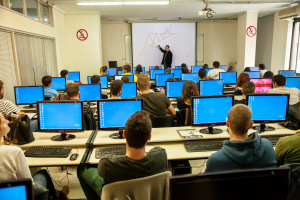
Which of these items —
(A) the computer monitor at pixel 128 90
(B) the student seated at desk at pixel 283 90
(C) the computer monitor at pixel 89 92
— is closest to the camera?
(B) the student seated at desk at pixel 283 90

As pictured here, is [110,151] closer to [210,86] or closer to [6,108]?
[6,108]

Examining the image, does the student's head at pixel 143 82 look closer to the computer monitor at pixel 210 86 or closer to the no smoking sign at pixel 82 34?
the computer monitor at pixel 210 86

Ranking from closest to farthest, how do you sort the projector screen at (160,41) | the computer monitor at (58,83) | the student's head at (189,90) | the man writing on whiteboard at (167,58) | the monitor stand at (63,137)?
the monitor stand at (63,137)
the student's head at (189,90)
the computer monitor at (58,83)
the projector screen at (160,41)
the man writing on whiteboard at (167,58)

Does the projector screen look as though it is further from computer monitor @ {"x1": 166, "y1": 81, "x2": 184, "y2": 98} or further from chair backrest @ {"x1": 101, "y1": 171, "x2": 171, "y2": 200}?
Result: chair backrest @ {"x1": 101, "y1": 171, "x2": 171, "y2": 200}

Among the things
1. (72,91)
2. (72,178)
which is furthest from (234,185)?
Result: (72,178)

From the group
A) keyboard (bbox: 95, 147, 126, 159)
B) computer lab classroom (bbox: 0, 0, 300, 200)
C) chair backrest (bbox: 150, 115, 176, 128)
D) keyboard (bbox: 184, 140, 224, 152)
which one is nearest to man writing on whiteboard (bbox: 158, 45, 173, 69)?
computer lab classroom (bbox: 0, 0, 300, 200)

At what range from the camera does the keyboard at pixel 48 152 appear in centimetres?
233

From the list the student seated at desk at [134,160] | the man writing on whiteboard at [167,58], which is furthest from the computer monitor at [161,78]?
the man writing on whiteboard at [167,58]

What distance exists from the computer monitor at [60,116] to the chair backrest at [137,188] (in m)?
1.38

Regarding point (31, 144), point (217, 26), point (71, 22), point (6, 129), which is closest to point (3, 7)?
point (31, 144)

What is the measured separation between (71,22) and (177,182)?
355 inches

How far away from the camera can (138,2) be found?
693 cm

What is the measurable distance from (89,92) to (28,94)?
115 cm

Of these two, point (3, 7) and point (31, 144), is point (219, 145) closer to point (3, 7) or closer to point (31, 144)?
point (31, 144)
